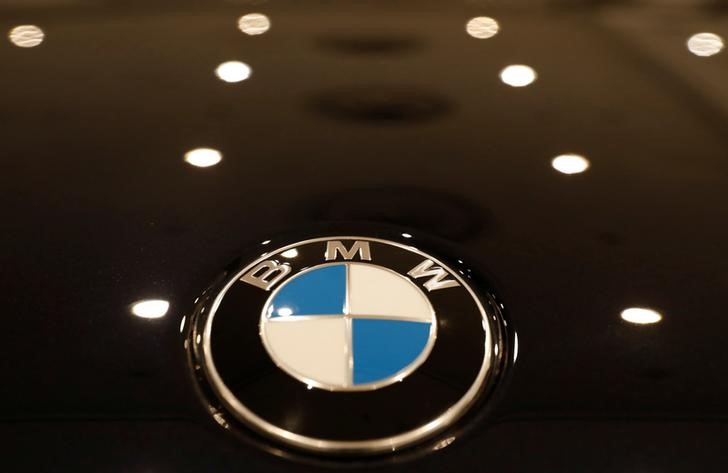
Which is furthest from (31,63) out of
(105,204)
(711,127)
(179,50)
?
(711,127)

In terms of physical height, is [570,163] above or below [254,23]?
below

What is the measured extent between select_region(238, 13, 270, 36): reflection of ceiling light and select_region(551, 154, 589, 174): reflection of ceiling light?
1.50 feet

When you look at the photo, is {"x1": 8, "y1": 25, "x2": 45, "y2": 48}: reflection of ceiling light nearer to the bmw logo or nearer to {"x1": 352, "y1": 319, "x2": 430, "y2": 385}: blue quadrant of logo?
the bmw logo

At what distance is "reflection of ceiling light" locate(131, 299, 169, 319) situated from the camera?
685mm

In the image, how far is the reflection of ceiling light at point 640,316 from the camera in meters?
0.69

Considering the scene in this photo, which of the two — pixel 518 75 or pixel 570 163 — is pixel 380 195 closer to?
pixel 570 163

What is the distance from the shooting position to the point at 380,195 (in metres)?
0.81

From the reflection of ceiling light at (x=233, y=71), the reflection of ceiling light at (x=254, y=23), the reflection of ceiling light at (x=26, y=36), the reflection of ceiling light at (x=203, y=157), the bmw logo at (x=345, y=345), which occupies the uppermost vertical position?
the reflection of ceiling light at (x=254, y=23)

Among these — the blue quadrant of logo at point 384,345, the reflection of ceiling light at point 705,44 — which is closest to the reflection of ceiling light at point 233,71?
the blue quadrant of logo at point 384,345

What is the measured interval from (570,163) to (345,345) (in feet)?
1.20

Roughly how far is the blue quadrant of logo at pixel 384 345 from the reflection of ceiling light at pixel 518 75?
45 centimetres

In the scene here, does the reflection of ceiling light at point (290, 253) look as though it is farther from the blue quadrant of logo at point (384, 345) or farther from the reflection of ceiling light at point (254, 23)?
the reflection of ceiling light at point (254, 23)

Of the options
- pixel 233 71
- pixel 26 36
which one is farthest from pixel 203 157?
pixel 26 36

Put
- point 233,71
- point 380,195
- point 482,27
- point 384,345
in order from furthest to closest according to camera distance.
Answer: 1. point 482,27
2. point 233,71
3. point 380,195
4. point 384,345
